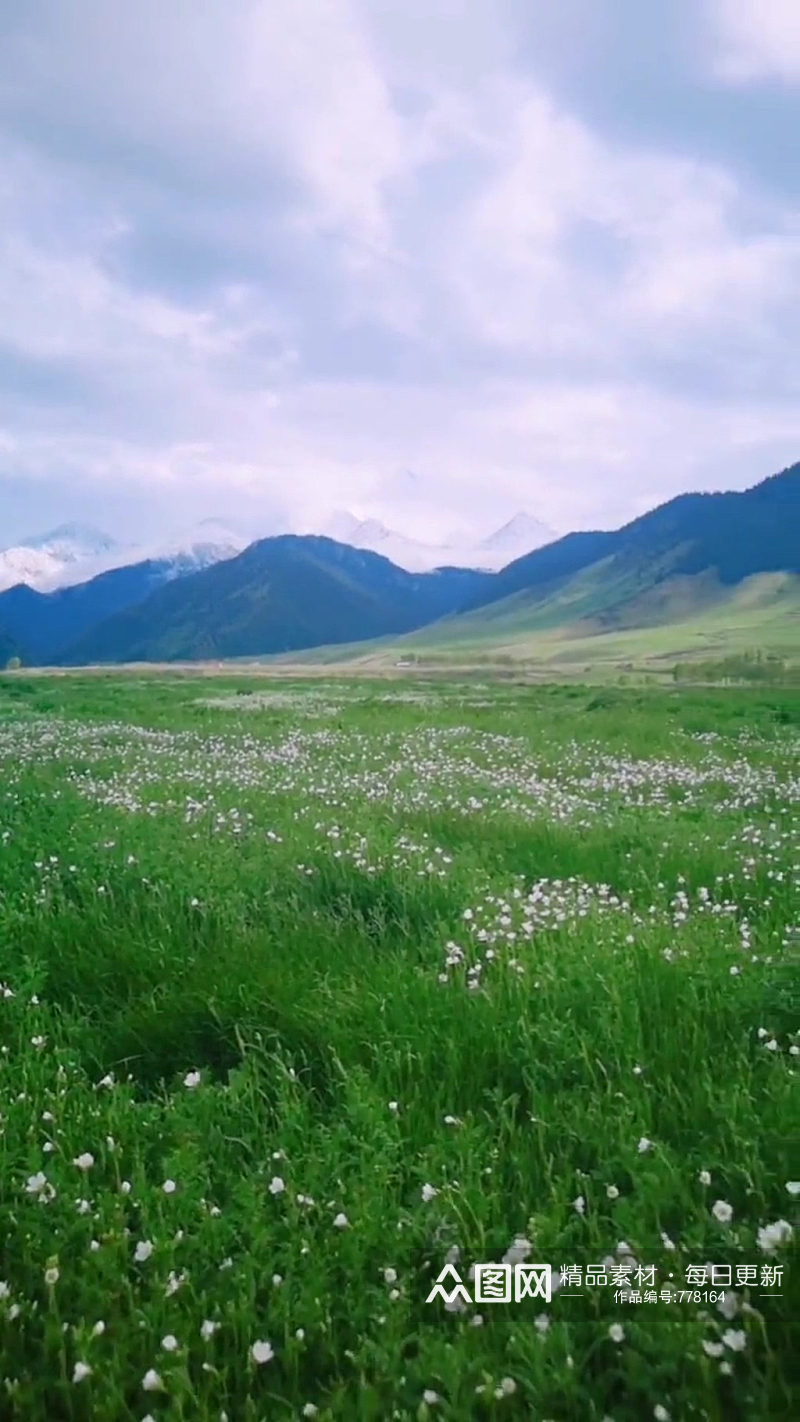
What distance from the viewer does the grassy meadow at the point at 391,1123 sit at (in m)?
2.87

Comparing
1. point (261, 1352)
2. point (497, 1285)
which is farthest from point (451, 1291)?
point (261, 1352)

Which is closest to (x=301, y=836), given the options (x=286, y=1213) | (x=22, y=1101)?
(x=22, y=1101)

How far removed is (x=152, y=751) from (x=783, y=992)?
1254 cm

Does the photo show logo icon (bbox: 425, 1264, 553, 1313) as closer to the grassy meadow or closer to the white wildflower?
the grassy meadow

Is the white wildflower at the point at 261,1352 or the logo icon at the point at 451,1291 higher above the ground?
the white wildflower at the point at 261,1352

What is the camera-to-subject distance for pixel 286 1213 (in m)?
3.53

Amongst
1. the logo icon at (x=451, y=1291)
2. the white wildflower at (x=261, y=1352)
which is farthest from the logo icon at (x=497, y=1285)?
the white wildflower at (x=261, y=1352)

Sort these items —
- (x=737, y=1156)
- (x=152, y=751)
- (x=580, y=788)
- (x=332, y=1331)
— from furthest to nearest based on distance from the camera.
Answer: (x=152, y=751)
(x=580, y=788)
(x=737, y=1156)
(x=332, y=1331)

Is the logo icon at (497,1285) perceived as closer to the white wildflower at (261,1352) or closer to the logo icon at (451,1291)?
the logo icon at (451,1291)

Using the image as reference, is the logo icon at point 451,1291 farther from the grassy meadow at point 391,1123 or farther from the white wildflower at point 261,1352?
the white wildflower at point 261,1352

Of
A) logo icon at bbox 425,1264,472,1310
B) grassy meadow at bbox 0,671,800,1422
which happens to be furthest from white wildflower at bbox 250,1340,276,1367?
logo icon at bbox 425,1264,472,1310

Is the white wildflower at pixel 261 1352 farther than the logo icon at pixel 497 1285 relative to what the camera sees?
No

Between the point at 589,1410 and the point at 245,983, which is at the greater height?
the point at 245,983

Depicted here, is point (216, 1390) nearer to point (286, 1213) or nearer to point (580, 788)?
point (286, 1213)
